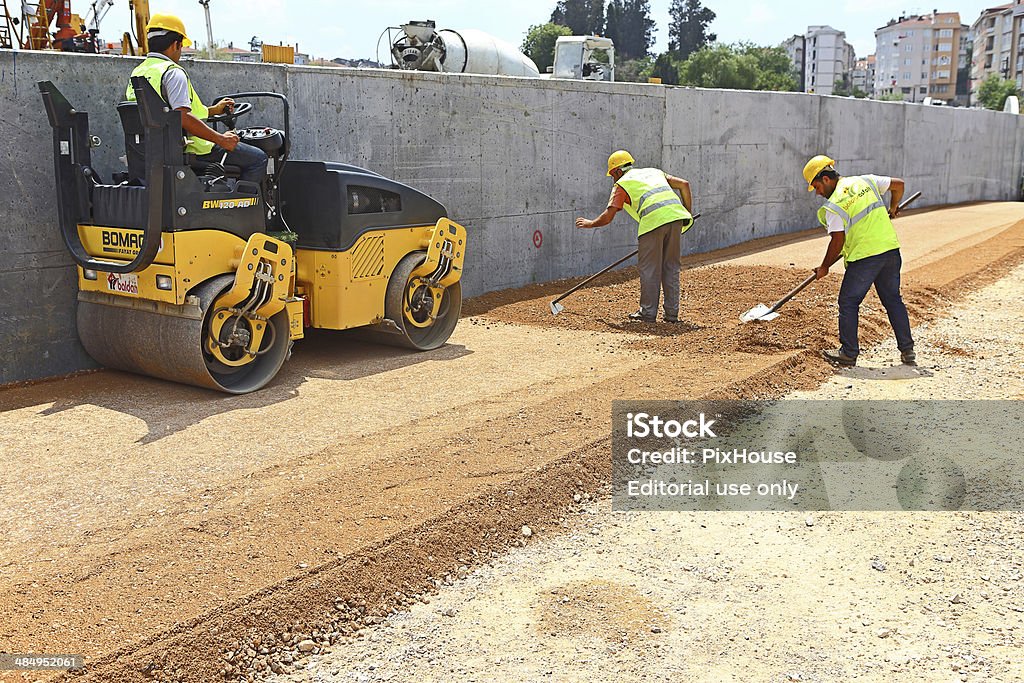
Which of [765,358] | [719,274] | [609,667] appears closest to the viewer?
[609,667]

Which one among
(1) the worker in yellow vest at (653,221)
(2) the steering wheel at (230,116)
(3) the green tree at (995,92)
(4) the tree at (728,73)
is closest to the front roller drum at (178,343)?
(2) the steering wheel at (230,116)

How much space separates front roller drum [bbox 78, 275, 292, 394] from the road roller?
1cm

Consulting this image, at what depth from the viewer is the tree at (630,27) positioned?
114 meters

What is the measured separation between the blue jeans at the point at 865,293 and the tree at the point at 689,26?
112m

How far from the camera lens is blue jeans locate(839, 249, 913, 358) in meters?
7.88

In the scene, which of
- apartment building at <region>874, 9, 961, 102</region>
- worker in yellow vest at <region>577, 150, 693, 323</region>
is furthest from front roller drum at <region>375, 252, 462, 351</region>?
apartment building at <region>874, 9, 961, 102</region>

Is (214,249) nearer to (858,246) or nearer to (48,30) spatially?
(858,246)

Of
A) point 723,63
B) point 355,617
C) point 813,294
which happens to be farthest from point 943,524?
point 723,63

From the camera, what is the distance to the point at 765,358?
8008 millimetres

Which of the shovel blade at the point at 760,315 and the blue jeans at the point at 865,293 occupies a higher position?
the blue jeans at the point at 865,293

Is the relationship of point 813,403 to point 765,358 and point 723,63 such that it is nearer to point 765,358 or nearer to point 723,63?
point 765,358

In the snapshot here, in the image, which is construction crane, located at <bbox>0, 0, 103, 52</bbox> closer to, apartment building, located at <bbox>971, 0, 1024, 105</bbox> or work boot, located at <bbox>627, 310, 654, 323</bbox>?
work boot, located at <bbox>627, 310, 654, 323</bbox>

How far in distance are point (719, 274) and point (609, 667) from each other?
31.9 feet

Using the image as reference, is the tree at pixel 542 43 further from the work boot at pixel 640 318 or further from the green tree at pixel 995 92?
the work boot at pixel 640 318
